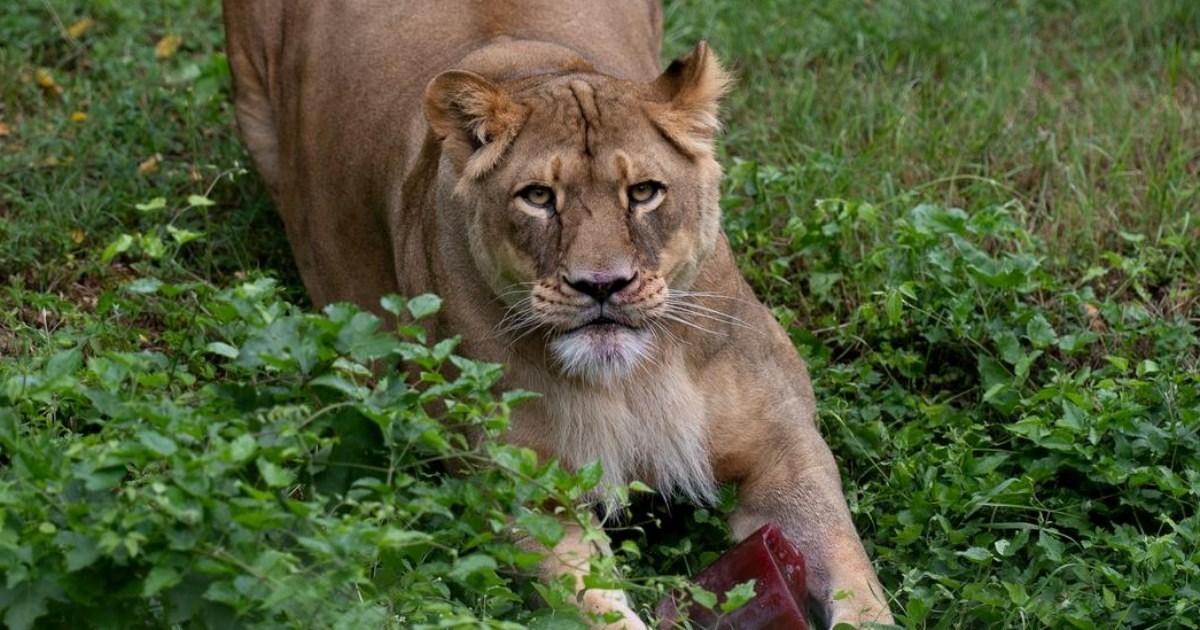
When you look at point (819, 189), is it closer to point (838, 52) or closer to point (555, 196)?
point (838, 52)

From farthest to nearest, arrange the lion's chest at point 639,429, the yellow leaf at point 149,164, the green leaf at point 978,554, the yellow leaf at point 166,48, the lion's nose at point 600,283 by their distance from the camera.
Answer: the yellow leaf at point 166,48 → the yellow leaf at point 149,164 → the lion's chest at point 639,429 → the green leaf at point 978,554 → the lion's nose at point 600,283

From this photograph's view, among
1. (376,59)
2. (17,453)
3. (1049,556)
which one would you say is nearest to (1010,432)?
(1049,556)

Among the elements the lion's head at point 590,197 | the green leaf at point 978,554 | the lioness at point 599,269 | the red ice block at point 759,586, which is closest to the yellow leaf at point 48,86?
the lioness at point 599,269

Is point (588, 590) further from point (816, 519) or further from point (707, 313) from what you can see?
point (707, 313)

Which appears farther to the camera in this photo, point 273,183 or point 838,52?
point 838,52

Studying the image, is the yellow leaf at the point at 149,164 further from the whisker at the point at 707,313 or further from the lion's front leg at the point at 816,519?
the lion's front leg at the point at 816,519

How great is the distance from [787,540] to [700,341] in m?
0.52

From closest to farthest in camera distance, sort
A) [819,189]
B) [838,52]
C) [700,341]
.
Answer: [700,341] < [819,189] < [838,52]

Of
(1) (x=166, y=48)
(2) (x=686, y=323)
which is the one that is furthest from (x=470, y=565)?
(1) (x=166, y=48)

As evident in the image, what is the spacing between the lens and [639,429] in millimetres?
4531

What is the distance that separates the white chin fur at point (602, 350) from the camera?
420 centimetres

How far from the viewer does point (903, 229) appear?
5555mm

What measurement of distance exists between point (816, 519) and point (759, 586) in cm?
44

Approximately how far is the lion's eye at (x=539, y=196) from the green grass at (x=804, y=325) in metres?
0.58
